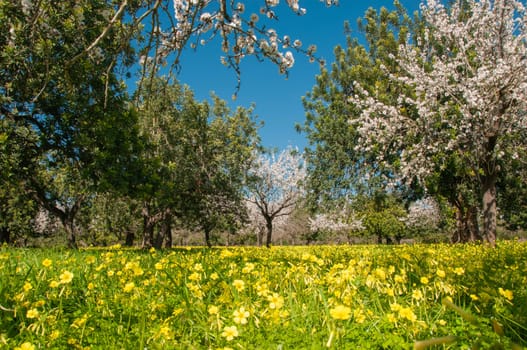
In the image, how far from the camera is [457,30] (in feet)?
42.1

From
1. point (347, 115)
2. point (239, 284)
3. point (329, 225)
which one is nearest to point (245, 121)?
point (347, 115)

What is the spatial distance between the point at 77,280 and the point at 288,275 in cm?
239

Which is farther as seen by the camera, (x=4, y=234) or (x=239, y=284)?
(x=4, y=234)

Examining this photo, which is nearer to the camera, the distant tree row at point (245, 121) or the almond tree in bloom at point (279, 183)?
the distant tree row at point (245, 121)

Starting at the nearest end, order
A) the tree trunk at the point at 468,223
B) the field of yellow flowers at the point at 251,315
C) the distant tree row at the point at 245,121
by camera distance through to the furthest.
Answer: the field of yellow flowers at the point at 251,315 < the distant tree row at the point at 245,121 < the tree trunk at the point at 468,223

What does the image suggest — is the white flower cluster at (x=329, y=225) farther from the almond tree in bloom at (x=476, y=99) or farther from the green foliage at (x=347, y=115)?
the almond tree in bloom at (x=476, y=99)

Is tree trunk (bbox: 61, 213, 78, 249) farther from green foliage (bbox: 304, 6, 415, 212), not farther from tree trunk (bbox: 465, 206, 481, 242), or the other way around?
tree trunk (bbox: 465, 206, 481, 242)

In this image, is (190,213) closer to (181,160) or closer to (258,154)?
(181,160)

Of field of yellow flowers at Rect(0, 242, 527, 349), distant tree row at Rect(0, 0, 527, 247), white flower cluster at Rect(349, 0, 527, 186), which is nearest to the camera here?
field of yellow flowers at Rect(0, 242, 527, 349)

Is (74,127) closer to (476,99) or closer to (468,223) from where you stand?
(476,99)

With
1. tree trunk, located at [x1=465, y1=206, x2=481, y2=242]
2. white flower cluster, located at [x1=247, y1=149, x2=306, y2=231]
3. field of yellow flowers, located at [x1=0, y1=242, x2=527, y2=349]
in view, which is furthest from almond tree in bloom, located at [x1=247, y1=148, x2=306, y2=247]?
field of yellow flowers, located at [x1=0, y1=242, x2=527, y2=349]

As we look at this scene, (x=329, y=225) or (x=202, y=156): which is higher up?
(x=202, y=156)

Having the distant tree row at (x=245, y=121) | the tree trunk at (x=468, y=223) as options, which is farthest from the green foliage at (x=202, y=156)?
the tree trunk at (x=468, y=223)

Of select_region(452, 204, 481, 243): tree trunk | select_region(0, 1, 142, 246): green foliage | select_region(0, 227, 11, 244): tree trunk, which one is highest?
select_region(0, 1, 142, 246): green foliage
